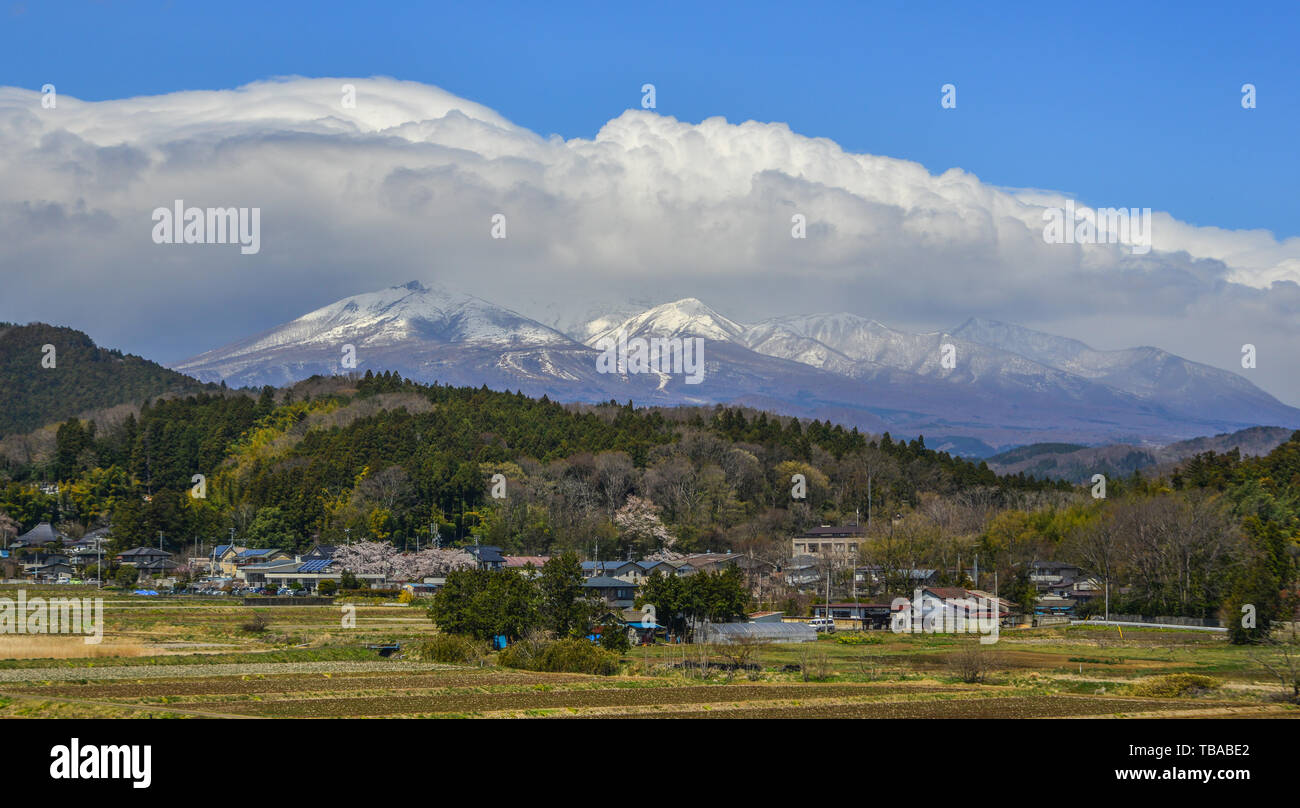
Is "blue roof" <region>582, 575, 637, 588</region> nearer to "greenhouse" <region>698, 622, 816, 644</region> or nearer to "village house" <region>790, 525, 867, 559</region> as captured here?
"greenhouse" <region>698, 622, 816, 644</region>

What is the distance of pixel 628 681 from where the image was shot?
116 feet

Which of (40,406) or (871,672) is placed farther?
(40,406)

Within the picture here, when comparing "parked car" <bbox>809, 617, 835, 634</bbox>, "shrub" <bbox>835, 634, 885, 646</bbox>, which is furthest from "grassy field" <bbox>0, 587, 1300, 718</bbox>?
"parked car" <bbox>809, 617, 835, 634</bbox>

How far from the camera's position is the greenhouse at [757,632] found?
51.3 metres

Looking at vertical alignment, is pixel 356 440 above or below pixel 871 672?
Answer: above

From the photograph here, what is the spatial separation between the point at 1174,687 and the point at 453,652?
22105mm

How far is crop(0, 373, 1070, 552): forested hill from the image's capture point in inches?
3839

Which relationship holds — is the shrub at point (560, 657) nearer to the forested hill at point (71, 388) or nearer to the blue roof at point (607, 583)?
the blue roof at point (607, 583)

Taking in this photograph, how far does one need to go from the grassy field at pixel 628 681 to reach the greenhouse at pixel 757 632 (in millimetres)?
1863

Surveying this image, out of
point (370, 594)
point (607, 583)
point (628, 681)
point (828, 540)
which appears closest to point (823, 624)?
point (607, 583)
